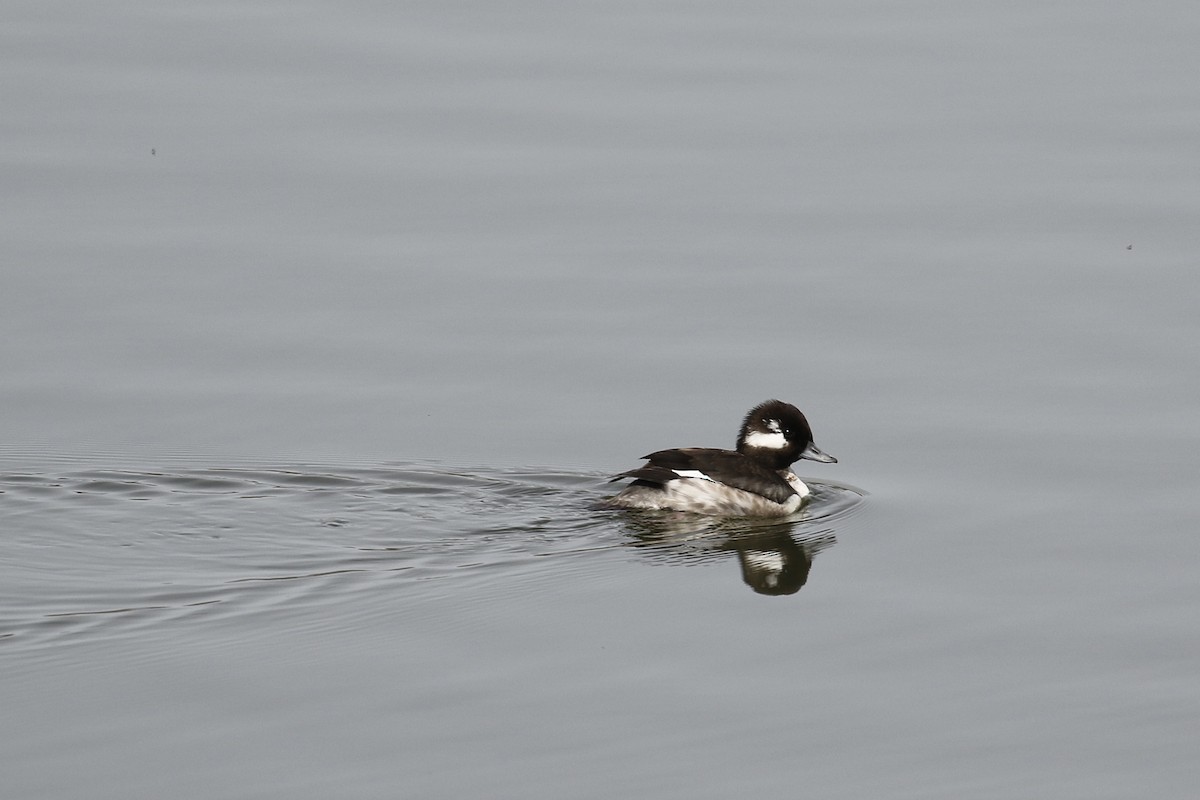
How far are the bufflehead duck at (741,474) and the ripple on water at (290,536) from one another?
14cm

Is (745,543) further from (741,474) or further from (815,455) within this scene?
(815,455)

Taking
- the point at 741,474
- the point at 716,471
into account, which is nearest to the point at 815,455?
the point at 741,474

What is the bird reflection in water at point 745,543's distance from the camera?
11.3m

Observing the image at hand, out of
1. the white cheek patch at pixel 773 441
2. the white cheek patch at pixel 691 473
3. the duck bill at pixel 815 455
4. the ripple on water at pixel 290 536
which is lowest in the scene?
the ripple on water at pixel 290 536

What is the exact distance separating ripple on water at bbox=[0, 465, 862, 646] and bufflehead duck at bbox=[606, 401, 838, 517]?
0.45 feet

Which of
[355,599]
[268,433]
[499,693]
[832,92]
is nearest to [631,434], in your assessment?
[268,433]

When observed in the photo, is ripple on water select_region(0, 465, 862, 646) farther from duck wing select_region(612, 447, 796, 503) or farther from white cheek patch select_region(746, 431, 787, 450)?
white cheek patch select_region(746, 431, 787, 450)

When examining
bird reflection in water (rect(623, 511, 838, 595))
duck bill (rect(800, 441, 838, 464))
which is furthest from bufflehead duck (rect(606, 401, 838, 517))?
bird reflection in water (rect(623, 511, 838, 595))

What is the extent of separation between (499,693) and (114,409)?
532 cm

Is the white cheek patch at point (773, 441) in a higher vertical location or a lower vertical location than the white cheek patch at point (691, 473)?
higher

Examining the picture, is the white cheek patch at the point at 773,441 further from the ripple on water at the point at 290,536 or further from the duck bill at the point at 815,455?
the ripple on water at the point at 290,536

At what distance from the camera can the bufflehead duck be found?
12.5 meters

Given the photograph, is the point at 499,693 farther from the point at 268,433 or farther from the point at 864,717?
the point at 268,433

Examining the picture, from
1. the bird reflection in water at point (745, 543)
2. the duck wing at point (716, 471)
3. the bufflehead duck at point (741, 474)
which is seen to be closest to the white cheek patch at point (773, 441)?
the bufflehead duck at point (741, 474)
